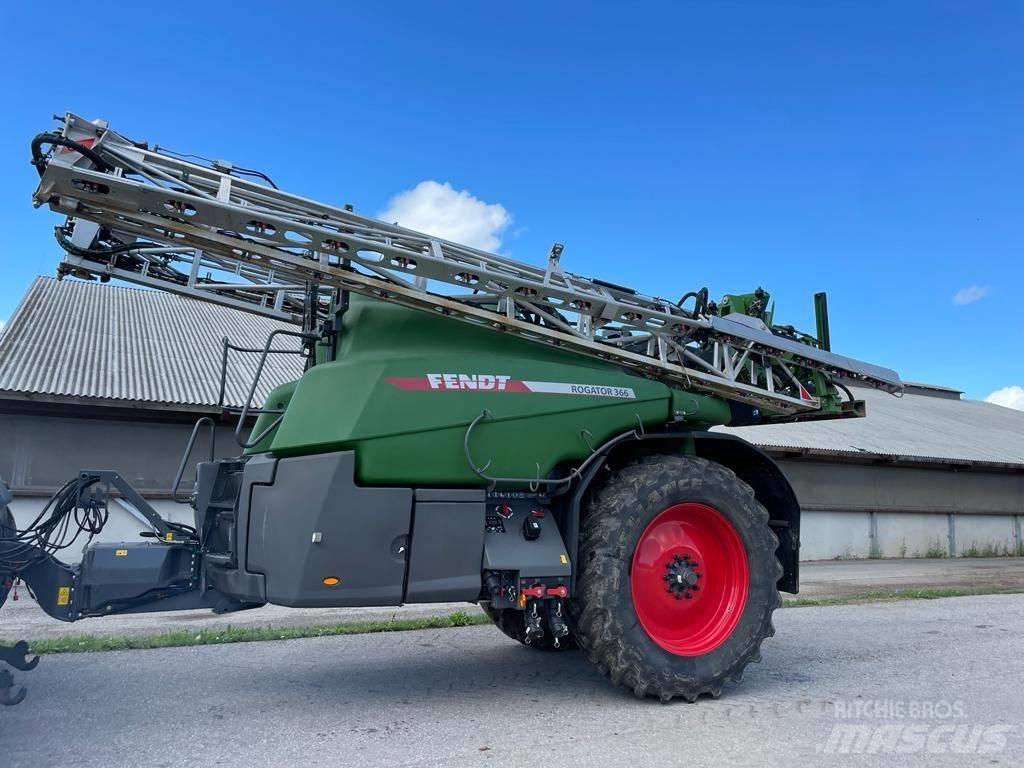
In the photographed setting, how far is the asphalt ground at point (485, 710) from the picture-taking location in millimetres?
4230

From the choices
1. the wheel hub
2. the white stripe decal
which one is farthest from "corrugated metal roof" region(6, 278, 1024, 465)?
the wheel hub

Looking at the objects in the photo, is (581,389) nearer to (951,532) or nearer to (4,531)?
(4,531)

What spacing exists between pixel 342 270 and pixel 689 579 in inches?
125

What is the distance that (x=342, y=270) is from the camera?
4.93 m

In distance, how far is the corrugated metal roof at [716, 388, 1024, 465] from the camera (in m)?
19.2

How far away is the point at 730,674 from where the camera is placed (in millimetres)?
5426

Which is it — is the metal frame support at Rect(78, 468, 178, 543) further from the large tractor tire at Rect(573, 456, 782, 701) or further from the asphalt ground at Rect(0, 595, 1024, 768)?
the large tractor tire at Rect(573, 456, 782, 701)

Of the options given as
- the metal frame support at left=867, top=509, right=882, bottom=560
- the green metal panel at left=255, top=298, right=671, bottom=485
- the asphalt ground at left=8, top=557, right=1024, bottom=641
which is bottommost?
the asphalt ground at left=8, top=557, right=1024, bottom=641

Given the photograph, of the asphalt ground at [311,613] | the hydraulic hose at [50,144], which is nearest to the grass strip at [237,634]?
the asphalt ground at [311,613]

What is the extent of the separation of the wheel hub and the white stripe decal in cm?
121

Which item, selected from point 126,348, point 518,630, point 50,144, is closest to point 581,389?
point 518,630

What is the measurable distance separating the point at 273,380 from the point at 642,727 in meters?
12.1

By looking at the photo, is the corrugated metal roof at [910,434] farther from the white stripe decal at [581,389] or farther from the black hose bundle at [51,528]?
the black hose bundle at [51,528]

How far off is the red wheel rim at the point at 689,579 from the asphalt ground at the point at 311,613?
4.48m
